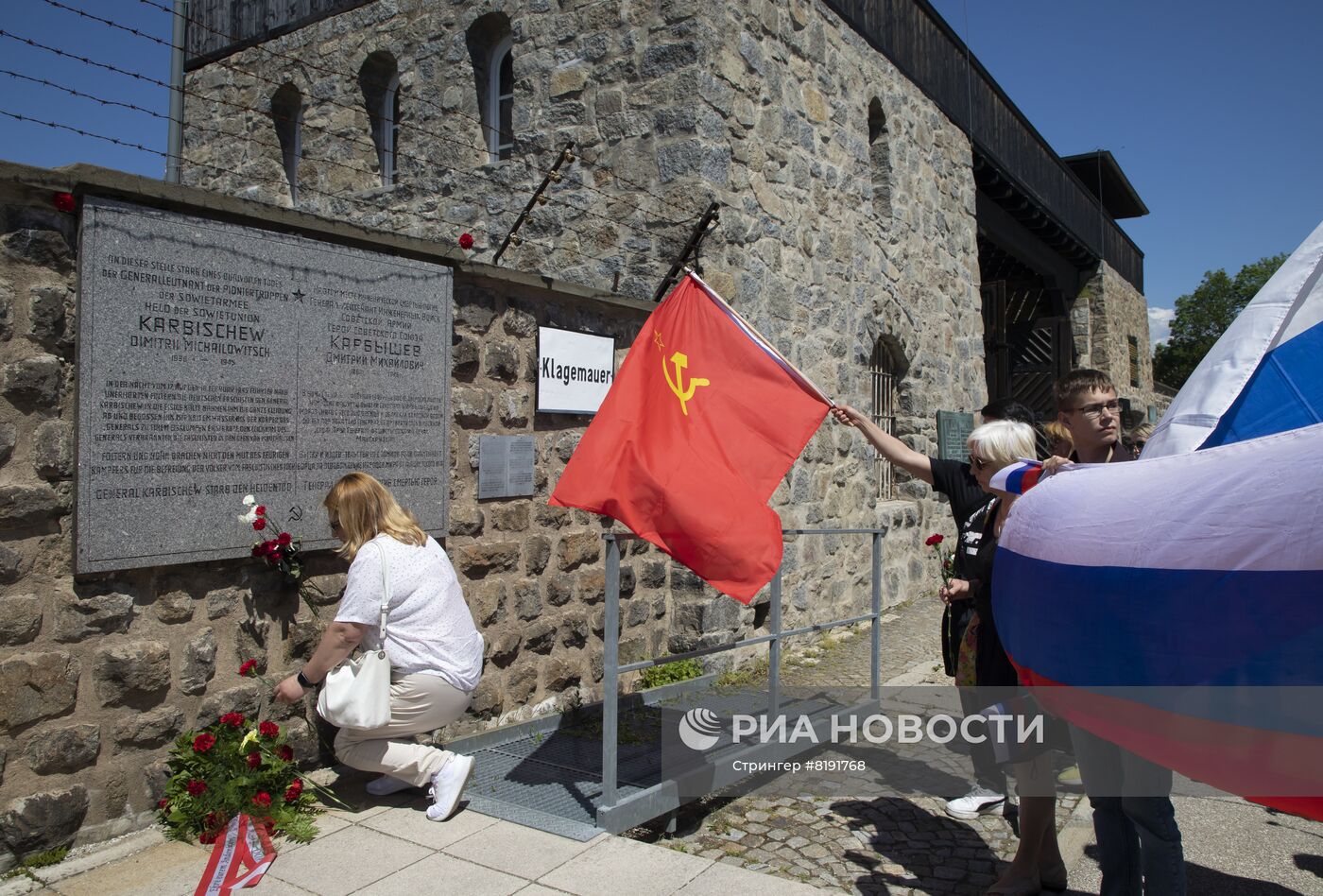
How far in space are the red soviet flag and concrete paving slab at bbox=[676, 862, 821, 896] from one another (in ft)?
3.24

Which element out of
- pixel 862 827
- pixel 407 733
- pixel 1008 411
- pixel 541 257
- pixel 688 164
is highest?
pixel 688 164

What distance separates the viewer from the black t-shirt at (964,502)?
3963 mm

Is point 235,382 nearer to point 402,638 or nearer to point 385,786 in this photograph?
point 402,638

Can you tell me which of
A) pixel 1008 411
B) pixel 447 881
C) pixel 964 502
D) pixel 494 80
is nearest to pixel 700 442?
pixel 964 502

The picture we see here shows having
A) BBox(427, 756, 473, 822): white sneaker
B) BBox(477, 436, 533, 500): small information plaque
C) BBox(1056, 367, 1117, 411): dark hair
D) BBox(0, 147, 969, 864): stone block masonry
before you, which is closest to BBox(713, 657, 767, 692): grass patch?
BBox(0, 147, 969, 864): stone block masonry

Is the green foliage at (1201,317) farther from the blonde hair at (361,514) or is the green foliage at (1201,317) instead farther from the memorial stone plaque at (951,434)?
the blonde hair at (361,514)

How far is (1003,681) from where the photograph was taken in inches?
141

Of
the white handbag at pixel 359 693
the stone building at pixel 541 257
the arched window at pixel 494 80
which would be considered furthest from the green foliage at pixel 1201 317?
the white handbag at pixel 359 693

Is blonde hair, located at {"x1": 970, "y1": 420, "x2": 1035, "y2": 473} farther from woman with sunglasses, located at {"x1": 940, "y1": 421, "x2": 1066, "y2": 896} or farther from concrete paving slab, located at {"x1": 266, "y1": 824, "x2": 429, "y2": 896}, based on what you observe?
concrete paving slab, located at {"x1": 266, "y1": 824, "x2": 429, "y2": 896}

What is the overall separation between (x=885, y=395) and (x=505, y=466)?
573 centimetres

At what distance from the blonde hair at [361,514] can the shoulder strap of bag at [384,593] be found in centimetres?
11

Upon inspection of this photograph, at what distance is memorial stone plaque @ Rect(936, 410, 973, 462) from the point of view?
1053 cm

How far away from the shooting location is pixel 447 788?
3.94 metres

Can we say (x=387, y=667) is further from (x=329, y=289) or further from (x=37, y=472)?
(x=329, y=289)
